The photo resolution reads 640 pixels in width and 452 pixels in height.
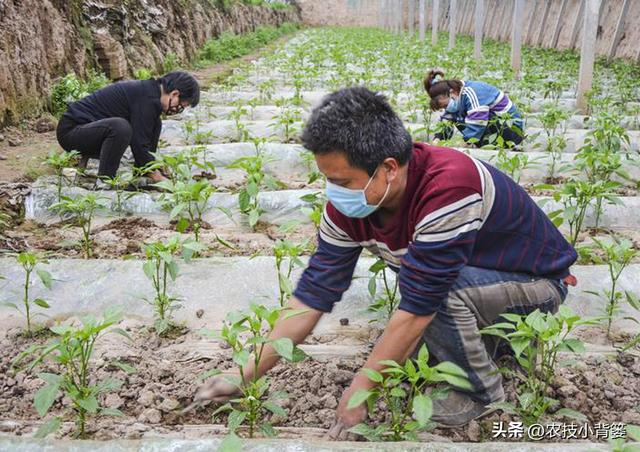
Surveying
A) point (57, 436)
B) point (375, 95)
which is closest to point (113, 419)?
point (57, 436)

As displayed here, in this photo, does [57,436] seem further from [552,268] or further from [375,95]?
[552,268]

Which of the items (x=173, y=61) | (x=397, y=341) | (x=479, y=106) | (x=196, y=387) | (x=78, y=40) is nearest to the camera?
(x=397, y=341)

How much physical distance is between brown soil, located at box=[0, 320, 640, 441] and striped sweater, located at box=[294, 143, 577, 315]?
1.28ft

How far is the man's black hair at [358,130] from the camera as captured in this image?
5.98ft

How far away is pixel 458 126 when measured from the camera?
5.53 meters

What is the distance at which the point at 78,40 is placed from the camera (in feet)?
23.7

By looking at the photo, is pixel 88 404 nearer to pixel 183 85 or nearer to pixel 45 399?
pixel 45 399

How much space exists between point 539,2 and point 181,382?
58.0 ft

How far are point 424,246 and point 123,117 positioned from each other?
3512mm

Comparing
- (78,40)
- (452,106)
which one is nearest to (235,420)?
(452,106)

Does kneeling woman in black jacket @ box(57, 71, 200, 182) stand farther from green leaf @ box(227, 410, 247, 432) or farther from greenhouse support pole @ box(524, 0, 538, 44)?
greenhouse support pole @ box(524, 0, 538, 44)

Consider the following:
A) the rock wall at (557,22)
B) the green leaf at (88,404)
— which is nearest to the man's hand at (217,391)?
the green leaf at (88,404)

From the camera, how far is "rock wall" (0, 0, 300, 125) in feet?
18.4

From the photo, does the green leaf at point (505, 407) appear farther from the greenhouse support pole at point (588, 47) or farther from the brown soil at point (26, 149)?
the greenhouse support pole at point (588, 47)
